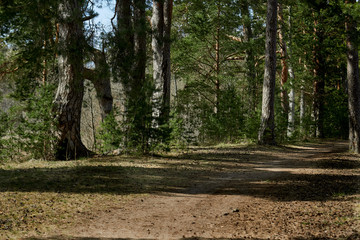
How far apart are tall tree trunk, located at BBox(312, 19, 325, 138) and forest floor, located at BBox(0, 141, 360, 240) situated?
13.2 metres

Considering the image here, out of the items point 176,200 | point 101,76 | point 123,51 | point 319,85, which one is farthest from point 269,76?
point 176,200

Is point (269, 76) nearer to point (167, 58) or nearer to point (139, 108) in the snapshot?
point (167, 58)

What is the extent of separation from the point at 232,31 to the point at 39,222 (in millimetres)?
19491

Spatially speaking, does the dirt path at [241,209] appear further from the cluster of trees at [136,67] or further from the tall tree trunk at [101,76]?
the tall tree trunk at [101,76]

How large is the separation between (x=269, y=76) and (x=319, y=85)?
896cm

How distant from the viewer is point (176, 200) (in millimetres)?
6812

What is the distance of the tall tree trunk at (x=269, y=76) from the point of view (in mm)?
15883

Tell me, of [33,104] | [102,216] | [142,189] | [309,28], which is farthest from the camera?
[309,28]

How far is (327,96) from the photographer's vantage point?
2372cm

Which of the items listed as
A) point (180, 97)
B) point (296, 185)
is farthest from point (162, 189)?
point (180, 97)

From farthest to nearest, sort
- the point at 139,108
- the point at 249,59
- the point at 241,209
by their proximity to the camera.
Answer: the point at 249,59 < the point at 139,108 < the point at 241,209

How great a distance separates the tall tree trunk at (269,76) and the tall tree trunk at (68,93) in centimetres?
846

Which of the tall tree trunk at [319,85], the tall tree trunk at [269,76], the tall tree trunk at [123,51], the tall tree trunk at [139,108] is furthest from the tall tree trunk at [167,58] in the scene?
the tall tree trunk at [319,85]

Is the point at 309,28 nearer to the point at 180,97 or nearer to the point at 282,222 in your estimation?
the point at 180,97
